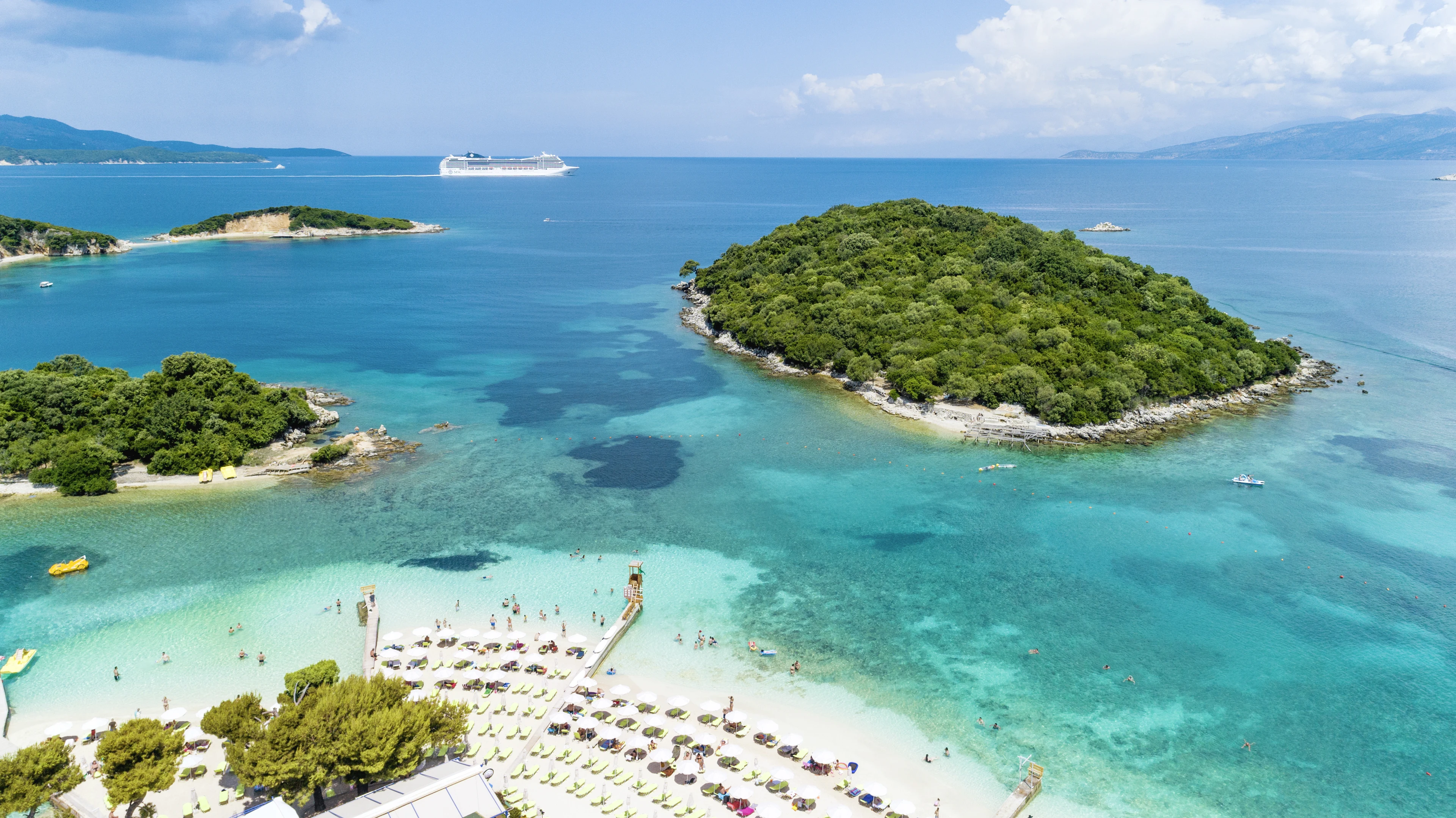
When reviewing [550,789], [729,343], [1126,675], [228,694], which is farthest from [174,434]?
[1126,675]

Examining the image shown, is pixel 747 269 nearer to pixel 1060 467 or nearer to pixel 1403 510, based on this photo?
pixel 1060 467

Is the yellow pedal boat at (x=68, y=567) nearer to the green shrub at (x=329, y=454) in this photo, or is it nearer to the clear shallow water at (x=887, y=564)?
the clear shallow water at (x=887, y=564)

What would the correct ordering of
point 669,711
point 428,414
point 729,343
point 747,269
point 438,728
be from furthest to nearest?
1. point 747,269
2. point 729,343
3. point 428,414
4. point 669,711
5. point 438,728

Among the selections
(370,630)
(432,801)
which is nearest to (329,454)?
(370,630)

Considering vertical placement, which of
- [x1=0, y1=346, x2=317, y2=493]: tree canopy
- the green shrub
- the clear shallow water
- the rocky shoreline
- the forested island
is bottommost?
the clear shallow water

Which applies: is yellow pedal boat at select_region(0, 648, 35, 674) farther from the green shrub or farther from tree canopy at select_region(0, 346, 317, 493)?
the green shrub

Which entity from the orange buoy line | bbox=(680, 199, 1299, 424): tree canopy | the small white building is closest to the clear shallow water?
the orange buoy line
